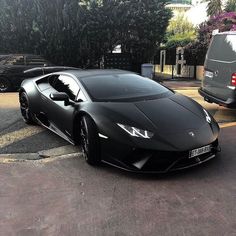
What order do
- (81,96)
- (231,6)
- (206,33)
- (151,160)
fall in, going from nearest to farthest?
(151,160)
(81,96)
(206,33)
(231,6)

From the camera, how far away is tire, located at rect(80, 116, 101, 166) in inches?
209

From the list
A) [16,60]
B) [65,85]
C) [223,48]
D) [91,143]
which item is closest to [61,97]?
[65,85]

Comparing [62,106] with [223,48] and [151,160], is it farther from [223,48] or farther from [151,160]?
[223,48]

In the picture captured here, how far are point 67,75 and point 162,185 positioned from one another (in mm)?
2777

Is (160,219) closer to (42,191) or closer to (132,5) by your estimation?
(42,191)

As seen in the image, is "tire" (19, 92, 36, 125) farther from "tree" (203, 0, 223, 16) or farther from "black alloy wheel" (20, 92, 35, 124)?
"tree" (203, 0, 223, 16)

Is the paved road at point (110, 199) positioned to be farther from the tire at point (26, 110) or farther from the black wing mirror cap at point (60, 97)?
the tire at point (26, 110)

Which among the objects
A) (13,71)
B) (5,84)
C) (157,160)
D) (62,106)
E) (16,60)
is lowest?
(5,84)

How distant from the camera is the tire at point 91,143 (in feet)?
17.4

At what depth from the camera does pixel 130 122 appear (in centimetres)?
516

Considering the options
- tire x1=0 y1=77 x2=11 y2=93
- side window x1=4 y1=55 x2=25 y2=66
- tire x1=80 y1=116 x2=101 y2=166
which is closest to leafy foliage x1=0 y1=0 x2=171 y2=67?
side window x1=4 y1=55 x2=25 y2=66

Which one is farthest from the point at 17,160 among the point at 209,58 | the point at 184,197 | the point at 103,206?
the point at 209,58

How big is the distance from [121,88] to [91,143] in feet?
3.98

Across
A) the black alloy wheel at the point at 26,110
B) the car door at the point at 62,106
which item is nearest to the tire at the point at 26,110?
the black alloy wheel at the point at 26,110
